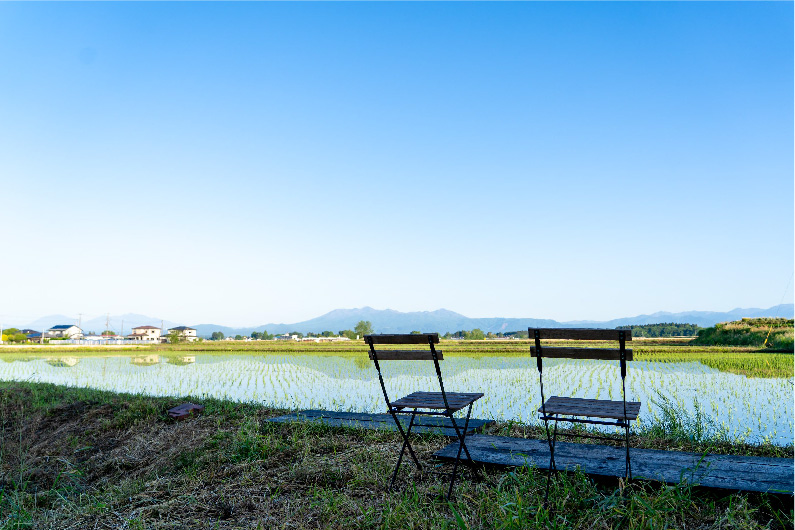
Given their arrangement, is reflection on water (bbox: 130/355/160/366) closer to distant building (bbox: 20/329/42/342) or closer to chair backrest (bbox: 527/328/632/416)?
chair backrest (bbox: 527/328/632/416)

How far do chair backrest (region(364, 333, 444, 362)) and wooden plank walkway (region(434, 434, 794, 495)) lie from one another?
1.22 metres

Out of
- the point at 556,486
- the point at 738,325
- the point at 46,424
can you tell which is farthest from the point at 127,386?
the point at 738,325

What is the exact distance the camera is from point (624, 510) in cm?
345

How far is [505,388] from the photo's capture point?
11.1 metres

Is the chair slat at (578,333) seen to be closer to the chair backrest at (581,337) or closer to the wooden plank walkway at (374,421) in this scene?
the chair backrest at (581,337)

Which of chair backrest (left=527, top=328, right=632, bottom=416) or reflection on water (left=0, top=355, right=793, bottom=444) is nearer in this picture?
chair backrest (left=527, top=328, right=632, bottom=416)

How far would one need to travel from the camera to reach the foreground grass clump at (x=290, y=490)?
3.50 metres

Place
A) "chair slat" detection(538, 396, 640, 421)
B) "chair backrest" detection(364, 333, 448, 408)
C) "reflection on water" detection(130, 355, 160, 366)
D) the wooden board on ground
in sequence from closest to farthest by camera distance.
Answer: "chair slat" detection(538, 396, 640, 421) < "chair backrest" detection(364, 333, 448, 408) < the wooden board on ground < "reflection on water" detection(130, 355, 160, 366)

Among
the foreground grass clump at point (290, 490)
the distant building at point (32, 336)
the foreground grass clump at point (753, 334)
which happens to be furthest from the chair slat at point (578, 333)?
the distant building at point (32, 336)

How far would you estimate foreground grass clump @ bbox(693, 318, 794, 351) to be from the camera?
23.1 m

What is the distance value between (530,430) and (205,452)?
391 cm

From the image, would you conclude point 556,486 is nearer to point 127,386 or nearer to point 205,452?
point 205,452

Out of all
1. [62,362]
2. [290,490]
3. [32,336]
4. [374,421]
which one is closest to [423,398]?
[290,490]

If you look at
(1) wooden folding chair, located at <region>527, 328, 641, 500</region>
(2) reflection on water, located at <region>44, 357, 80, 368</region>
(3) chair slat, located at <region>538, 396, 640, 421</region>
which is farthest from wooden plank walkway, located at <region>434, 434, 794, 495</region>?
(2) reflection on water, located at <region>44, 357, 80, 368</region>
